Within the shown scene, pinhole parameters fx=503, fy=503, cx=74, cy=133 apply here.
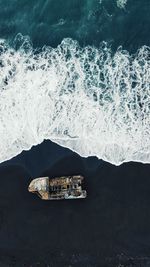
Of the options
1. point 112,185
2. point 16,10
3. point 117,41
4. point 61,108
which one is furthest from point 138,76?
point 16,10

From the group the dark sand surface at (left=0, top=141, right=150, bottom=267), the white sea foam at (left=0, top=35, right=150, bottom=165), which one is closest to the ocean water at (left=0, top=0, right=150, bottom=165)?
the white sea foam at (left=0, top=35, right=150, bottom=165)

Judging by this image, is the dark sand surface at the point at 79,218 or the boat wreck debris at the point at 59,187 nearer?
the dark sand surface at the point at 79,218

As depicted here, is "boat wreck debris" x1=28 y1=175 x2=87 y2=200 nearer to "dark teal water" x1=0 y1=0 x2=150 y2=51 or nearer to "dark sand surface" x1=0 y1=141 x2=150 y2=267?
"dark sand surface" x1=0 y1=141 x2=150 y2=267

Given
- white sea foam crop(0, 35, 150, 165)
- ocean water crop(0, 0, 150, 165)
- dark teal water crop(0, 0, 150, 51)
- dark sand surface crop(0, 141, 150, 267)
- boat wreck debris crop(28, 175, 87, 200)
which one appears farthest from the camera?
dark teal water crop(0, 0, 150, 51)

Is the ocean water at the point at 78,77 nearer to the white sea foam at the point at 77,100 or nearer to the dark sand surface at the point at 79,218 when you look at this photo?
the white sea foam at the point at 77,100

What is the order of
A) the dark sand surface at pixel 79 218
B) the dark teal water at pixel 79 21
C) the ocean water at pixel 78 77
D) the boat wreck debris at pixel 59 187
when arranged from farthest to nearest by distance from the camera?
the dark teal water at pixel 79 21 < the ocean water at pixel 78 77 < the boat wreck debris at pixel 59 187 < the dark sand surface at pixel 79 218

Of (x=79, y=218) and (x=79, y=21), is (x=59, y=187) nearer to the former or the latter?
(x=79, y=218)

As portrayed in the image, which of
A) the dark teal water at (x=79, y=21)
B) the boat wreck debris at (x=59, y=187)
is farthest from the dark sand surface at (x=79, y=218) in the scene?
the dark teal water at (x=79, y=21)
